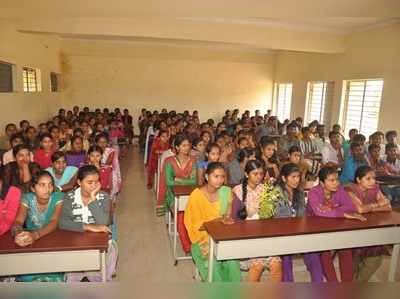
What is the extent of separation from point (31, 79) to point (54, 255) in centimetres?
720

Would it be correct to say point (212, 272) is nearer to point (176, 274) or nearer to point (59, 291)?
point (176, 274)

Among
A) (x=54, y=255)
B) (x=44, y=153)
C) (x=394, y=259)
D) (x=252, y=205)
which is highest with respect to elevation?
(x=44, y=153)

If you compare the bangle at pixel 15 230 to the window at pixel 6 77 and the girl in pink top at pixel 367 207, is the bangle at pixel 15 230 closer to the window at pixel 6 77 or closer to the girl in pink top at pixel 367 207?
the girl in pink top at pixel 367 207

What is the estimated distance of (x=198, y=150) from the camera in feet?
17.9

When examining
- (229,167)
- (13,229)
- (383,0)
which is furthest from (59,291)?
(383,0)

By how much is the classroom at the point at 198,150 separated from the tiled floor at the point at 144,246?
24 mm

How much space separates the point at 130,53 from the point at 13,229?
1030 cm

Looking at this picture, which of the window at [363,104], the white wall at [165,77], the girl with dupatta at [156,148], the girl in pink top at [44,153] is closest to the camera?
the girl in pink top at [44,153]

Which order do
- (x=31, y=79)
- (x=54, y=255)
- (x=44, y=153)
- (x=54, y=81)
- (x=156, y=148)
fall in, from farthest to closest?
(x=54, y=81), (x=31, y=79), (x=156, y=148), (x=44, y=153), (x=54, y=255)

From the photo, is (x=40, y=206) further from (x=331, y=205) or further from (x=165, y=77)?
(x=165, y=77)

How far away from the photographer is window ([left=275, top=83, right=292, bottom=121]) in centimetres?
1187

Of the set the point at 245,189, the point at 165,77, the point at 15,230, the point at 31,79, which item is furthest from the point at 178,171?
the point at 165,77

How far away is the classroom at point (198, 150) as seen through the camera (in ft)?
9.04

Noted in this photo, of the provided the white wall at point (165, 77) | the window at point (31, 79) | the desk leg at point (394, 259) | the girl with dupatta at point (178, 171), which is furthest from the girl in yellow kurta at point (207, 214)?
the white wall at point (165, 77)
